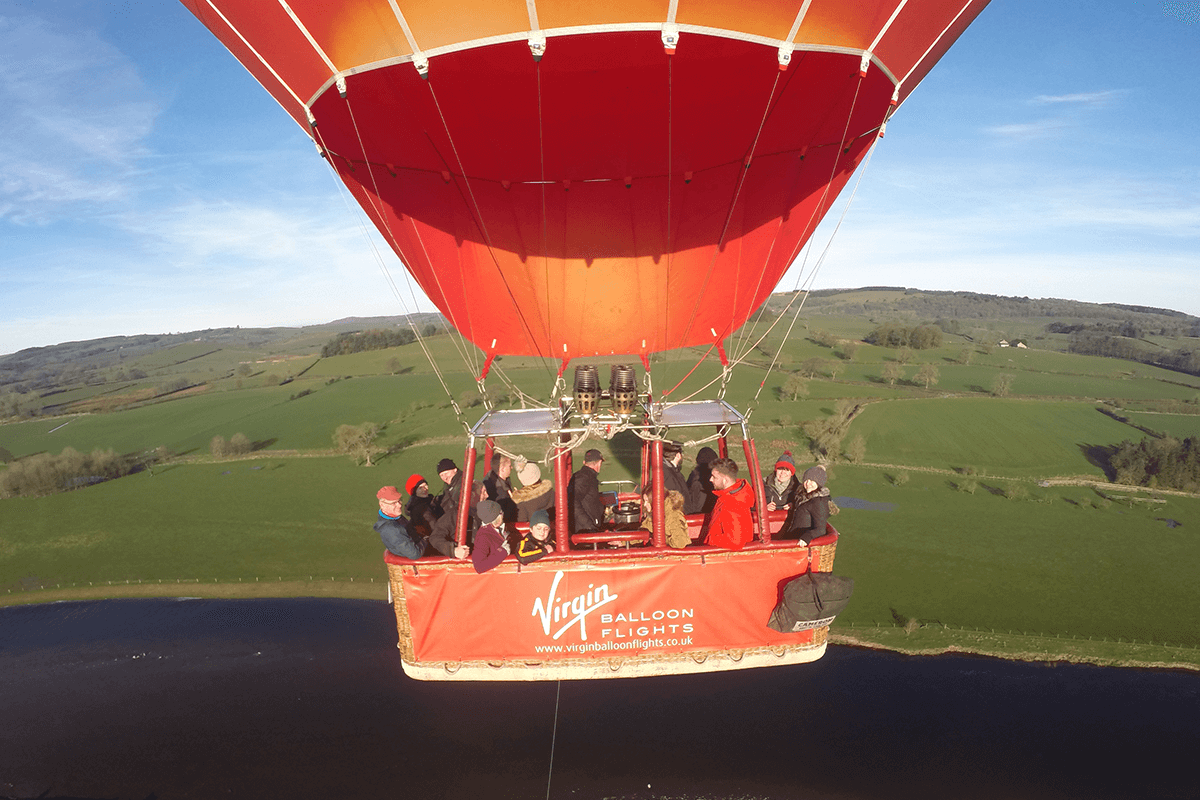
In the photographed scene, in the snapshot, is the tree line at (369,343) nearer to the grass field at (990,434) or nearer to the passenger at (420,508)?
the grass field at (990,434)

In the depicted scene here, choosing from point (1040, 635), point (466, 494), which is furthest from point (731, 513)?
point (1040, 635)

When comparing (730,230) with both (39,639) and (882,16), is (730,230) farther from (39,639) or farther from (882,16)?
(39,639)

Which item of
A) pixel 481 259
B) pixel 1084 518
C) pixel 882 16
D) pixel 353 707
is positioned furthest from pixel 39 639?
pixel 1084 518

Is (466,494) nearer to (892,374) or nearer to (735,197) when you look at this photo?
(735,197)

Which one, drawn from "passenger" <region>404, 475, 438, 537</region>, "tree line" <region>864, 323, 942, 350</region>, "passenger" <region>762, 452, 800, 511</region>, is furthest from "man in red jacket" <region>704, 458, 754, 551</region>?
"tree line" <region>864, 323, 942, 350</region>

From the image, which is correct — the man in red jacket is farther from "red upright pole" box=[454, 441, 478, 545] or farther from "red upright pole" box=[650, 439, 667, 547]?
"red upright pole" box=[454, 441, 478, 545]
